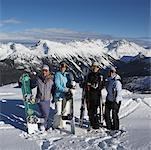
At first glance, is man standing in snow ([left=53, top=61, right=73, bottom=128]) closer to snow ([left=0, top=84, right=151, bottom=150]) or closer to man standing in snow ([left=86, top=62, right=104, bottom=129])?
snow ([left=0, top=84, right=151, bottom=150])

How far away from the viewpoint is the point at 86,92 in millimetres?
10266

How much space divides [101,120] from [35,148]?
9.01ft

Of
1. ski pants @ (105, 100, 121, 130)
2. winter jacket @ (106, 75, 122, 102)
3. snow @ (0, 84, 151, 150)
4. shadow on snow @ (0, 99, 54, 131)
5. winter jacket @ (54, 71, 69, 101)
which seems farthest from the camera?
shadow on snow @ (0, 99, 54, 131)

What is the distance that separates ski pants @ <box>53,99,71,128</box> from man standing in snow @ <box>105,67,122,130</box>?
1.04m

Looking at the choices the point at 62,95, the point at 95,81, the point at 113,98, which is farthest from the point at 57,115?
the point at 113,98

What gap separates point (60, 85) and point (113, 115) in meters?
1.55

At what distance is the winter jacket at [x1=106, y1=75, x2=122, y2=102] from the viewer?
10000 mm

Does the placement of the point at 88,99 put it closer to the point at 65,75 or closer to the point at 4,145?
the point at 65,75

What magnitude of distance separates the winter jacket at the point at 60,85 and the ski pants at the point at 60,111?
16cm

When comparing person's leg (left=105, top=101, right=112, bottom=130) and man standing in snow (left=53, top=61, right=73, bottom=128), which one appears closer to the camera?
person's leg (left=105, top=101, right=112, bottom=130)

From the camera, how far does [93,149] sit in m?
8.52

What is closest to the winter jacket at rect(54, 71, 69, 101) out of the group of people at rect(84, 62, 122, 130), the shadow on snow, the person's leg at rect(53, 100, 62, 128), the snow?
the person's leg at rect(53, 100, 62, 128)

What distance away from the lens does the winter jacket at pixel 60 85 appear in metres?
10.4

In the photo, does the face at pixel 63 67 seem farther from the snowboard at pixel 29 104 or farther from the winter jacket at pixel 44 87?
the snowboard at pixel 29 104
